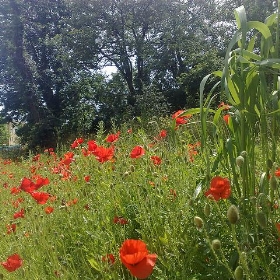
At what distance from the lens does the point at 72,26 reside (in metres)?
16.4

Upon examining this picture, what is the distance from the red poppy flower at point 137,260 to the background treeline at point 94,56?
12.4m

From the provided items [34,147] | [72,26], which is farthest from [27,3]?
[34,147]

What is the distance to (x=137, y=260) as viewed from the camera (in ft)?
2.58

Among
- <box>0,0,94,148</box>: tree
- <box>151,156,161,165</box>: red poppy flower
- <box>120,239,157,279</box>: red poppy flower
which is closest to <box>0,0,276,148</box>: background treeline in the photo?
<box>0,0,94,148</box>: tree

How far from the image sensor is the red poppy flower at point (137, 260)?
0.77 metres

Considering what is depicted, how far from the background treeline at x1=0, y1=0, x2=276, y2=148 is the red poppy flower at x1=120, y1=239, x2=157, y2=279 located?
40.8ft

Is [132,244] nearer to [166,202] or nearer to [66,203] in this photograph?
[166,202]

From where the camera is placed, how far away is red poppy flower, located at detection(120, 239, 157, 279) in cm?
77

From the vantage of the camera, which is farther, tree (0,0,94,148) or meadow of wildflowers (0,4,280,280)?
tree (0,0,94,148)

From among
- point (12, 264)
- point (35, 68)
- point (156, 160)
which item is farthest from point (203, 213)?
point (35, 68)

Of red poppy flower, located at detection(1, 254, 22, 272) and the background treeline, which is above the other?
the background treeline

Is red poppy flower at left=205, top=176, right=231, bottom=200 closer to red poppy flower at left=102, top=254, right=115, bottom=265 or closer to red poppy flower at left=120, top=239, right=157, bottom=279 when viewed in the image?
red poppy flower at left=120, top=239, right=157, bottom=279

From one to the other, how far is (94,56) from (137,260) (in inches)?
653

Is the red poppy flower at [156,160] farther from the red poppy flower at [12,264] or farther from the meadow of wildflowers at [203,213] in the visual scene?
the red poppy flower at [12,264]
